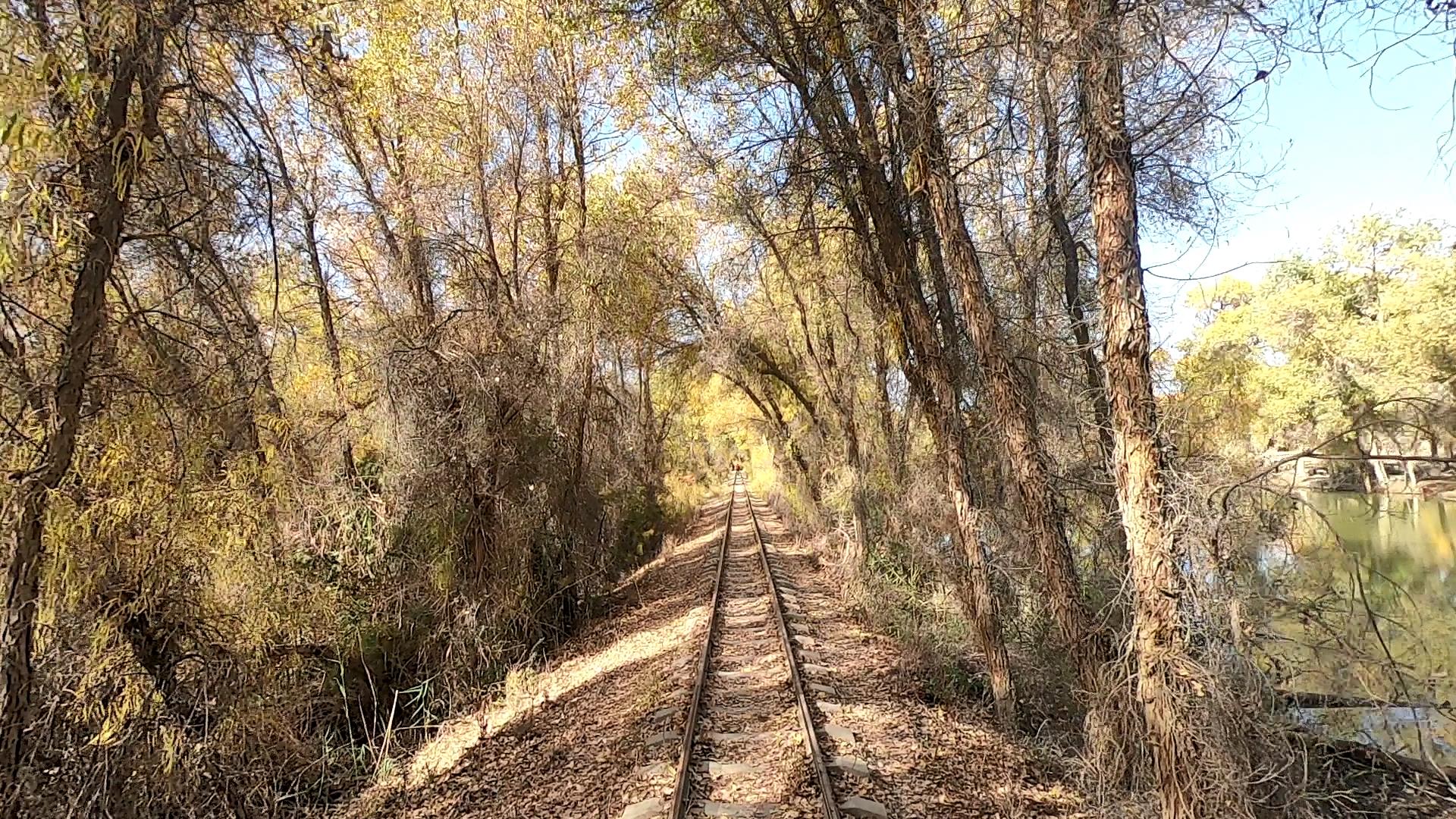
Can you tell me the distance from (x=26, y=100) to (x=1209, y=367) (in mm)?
12194

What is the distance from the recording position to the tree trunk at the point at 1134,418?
12.8 feet

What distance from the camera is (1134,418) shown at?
13.4 feet

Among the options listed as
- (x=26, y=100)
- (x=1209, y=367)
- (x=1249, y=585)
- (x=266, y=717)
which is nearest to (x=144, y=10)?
(x=26, y=100)

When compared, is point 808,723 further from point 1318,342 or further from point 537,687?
point 1318,342

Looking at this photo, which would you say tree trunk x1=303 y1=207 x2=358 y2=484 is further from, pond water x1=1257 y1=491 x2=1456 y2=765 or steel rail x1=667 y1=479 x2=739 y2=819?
pond water x1=1257 y1=491 x2=1456 y2=765

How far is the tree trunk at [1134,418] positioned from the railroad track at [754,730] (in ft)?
7.25

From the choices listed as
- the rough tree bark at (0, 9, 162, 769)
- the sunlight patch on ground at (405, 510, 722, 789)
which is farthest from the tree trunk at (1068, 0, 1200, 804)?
the sunlight patch on ground at (405, 510, 722, 789)

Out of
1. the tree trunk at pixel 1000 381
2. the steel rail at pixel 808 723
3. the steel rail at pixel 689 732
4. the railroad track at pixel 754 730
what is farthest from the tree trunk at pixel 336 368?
the tree trunk at pixel 1000 381

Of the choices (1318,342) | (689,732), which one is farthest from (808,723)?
(1318,342)

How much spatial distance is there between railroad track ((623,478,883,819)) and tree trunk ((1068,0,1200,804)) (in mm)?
2211

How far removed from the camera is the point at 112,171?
10.7ft

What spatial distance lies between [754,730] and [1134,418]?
481 cm

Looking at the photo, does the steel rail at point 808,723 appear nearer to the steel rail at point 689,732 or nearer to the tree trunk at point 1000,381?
the steel rail at point 689,732

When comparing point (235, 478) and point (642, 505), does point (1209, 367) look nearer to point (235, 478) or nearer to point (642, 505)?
point (235, 478)
